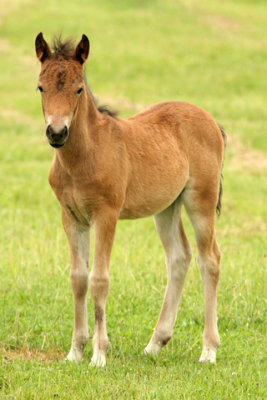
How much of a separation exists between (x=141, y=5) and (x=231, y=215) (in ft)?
86.7

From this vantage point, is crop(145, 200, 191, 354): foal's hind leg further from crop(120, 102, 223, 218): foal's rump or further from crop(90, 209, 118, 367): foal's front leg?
crop(90, 209, 118, 367): foal's front leg

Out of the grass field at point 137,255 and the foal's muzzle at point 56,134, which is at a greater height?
the foal's muzzle at point 56,134

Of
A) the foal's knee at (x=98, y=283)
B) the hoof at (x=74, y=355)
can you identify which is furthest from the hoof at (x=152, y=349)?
the foal's knee at (x=98, y=283)

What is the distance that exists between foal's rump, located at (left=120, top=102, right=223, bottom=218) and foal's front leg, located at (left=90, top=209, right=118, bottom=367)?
361 millimetres

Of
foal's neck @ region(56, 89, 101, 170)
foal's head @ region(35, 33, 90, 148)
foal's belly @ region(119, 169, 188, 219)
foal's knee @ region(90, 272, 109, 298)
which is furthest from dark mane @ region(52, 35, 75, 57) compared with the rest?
foal's knee @ region(90, 272, 109, 298)

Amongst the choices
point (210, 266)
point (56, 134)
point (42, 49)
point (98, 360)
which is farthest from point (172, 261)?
point (42, 49)

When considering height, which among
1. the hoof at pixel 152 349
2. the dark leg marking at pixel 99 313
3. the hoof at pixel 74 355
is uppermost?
the dark leg marking at pixel 99 313

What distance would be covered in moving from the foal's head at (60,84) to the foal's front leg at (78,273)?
1011 mm

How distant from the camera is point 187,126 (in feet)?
20.4

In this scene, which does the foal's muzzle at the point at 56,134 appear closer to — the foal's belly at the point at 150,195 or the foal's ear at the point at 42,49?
the foal's ear at the point at 42,49

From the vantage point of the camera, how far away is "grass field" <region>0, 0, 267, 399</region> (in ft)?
16.5

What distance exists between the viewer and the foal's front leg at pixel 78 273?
218 inches

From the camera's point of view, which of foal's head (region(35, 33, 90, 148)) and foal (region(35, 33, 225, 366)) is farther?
foal (region(35, 33, 225, 366))

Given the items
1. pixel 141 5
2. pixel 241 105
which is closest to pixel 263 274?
pixel 241 105
